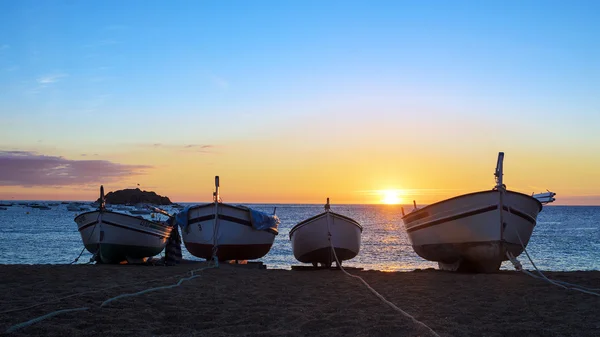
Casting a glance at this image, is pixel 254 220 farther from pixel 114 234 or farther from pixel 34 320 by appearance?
pixel 34 320

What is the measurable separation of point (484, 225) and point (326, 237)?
528 cm

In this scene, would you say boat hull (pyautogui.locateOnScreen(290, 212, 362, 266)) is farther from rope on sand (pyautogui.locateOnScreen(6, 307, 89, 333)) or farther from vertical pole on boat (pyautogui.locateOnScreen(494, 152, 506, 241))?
rope on sand (pyautogui.locateOnScreen(6, 307, 89, 333))

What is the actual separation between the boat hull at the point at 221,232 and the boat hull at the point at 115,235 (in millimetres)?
1472

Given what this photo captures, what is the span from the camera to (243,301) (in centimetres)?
888

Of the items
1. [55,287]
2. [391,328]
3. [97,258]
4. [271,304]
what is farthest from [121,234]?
[391,328]

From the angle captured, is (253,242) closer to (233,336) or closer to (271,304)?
(271,304)

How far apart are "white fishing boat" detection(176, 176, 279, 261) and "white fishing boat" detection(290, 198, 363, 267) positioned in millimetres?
1571

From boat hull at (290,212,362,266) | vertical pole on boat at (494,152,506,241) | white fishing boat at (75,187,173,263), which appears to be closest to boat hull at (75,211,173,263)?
white fishing boat at (75,187,173,263)

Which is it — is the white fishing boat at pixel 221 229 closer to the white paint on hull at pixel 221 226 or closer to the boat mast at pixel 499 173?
the white paint on hull at pixel 221 226

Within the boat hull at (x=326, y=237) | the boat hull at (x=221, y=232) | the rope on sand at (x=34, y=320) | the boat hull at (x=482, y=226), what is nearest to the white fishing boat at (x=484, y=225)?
the boat hull at (x=482, y=226)

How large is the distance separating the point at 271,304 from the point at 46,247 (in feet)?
95.2

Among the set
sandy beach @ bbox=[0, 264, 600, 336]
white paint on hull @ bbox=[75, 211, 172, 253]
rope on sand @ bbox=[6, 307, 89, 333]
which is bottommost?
sandy beach @ bbox=[0, 264, 600, 336]

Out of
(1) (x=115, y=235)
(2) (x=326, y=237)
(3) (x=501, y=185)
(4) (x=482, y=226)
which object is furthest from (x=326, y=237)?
(1) (x=115, y=235)

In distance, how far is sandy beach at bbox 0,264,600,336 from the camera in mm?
6500
